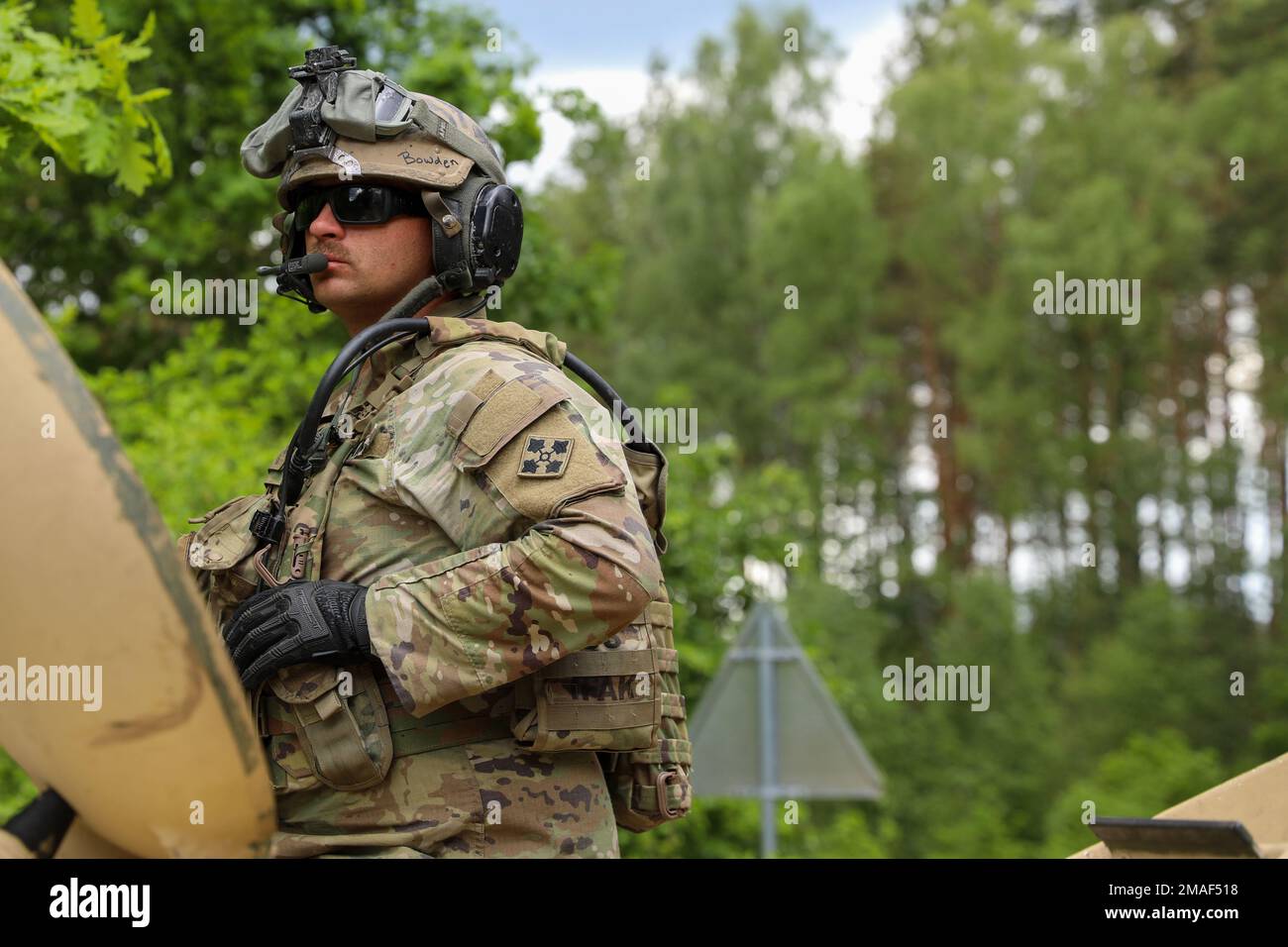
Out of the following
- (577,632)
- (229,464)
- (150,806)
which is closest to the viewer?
(150,806)

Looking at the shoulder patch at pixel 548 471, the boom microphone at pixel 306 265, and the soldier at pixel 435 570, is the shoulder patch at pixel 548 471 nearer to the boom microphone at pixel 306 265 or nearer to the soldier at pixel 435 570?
the soldier at pixel 435 570

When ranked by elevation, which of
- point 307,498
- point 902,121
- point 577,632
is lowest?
point 577,632

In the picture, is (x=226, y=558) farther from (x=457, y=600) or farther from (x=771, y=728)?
(x=771, y=728)

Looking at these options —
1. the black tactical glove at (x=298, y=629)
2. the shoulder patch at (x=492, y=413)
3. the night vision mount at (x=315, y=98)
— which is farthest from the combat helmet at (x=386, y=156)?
the black tactical glove at (x=298, y=629)

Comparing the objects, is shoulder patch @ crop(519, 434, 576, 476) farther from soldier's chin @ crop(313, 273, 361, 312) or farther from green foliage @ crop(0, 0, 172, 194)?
green foliage @ crop(0, 0, 172, 194)

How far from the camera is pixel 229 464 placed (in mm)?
9055

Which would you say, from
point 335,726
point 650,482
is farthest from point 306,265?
point 335,726

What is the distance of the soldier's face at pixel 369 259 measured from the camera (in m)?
3.77

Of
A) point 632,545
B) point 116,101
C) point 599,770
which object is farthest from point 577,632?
point 116,101

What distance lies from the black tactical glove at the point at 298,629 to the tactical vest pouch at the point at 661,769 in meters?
0.74

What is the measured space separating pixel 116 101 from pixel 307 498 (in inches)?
124

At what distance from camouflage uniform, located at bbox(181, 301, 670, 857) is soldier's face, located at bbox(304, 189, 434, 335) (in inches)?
11.4

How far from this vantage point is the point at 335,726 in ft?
11.0
